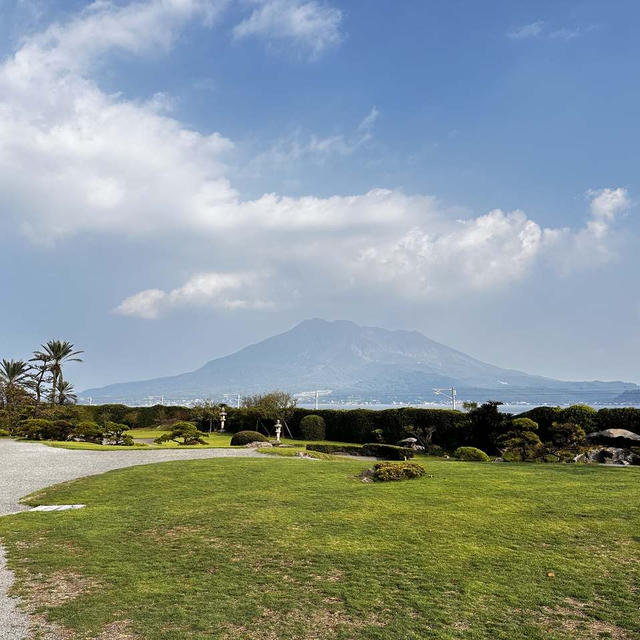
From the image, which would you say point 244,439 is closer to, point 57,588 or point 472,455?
point 472,455

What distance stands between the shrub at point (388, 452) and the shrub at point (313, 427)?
12.2 metres

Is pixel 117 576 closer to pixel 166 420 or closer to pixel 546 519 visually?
pixel 546 519

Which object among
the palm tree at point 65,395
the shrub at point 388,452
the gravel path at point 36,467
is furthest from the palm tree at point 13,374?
the shrub at point 388,452

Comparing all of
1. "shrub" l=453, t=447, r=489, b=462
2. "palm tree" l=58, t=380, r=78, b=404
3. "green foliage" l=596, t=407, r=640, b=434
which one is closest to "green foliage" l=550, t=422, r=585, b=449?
"green foliage" l=596, t=407, r=640, b=434

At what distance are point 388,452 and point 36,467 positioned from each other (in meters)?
16.9

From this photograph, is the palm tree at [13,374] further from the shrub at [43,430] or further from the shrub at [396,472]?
the shrub at [396,472]

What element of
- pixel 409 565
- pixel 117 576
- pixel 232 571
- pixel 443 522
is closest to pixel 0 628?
pixel 117 576

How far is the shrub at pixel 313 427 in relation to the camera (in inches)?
1620

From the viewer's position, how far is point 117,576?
22.8 ft

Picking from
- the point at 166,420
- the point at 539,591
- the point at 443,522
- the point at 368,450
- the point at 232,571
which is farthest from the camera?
the point at 166,420

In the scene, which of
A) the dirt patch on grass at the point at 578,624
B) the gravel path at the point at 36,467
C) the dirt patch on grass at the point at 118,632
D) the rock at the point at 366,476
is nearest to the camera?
the dirt patch on grass at the point at 578,624

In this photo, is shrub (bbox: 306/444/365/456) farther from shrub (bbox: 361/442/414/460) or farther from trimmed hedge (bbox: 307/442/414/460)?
shrub (bbox: 361/442/414/460)

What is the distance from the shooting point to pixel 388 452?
91.2 feet

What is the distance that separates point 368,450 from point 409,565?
22.5 m
